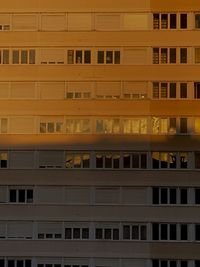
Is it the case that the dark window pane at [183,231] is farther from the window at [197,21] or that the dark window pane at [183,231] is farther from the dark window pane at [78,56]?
the window at [197,21]

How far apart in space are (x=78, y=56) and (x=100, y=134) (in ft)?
14.9

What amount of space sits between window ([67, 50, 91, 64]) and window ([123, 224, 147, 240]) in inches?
372

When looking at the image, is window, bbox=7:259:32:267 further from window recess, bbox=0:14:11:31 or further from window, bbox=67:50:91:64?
window recess, bbox=0:14:11:31

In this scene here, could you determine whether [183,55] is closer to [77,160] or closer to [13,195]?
[77,160]

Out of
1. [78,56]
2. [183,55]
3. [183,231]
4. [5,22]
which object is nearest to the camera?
[183,231]

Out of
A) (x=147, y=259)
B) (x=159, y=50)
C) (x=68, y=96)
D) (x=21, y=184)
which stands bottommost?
(x=147, y=259)

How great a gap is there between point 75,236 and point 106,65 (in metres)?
9.64

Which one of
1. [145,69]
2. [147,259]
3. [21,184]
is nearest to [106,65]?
[145,69]

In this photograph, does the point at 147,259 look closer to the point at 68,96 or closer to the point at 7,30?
the point at 68,96

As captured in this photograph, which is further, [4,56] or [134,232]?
[4,56]

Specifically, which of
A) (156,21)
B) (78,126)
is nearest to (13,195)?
(78,126)

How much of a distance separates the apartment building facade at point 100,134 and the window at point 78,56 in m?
0.06

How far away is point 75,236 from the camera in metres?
40.3

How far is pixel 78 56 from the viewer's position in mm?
40844
